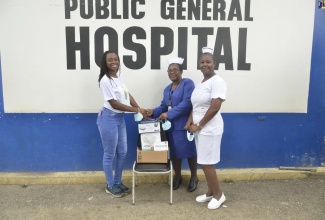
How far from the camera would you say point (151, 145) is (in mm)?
3717

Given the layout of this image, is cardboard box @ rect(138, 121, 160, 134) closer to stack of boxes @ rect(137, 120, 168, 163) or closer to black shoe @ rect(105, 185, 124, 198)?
stack of boxes @ rect(137, 120, 168, 163)

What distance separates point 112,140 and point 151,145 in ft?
1.52

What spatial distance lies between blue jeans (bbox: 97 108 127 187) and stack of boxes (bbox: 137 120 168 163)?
22cm

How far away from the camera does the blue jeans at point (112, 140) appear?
3.55 metres

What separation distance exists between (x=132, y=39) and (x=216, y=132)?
1610mm

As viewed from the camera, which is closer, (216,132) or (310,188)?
(216,132)

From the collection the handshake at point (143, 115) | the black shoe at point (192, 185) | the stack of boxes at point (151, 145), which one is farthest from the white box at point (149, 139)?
the black shoe at point (192, 185)

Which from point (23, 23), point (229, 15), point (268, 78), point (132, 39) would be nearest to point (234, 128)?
point (268, 78)

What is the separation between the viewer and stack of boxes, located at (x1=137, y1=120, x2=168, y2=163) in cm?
367

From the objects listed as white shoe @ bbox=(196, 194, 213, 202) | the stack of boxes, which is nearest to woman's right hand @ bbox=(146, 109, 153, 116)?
the stack of boxes

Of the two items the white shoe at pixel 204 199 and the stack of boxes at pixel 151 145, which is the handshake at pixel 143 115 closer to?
the stack of boxes at pixel 151 145

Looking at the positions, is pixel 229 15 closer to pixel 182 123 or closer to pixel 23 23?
pixel 182 123

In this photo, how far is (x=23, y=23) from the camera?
3.89 m

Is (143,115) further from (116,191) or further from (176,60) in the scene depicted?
(116,191)
